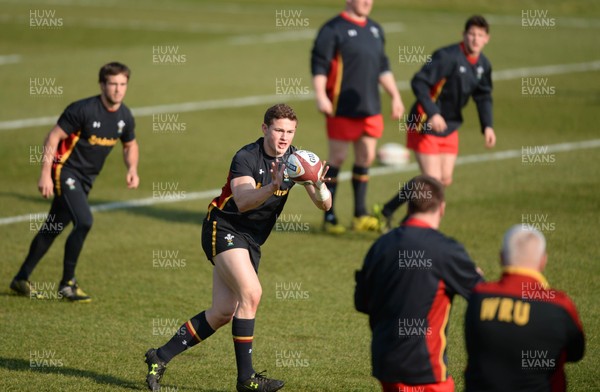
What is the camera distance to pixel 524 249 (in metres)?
5.91

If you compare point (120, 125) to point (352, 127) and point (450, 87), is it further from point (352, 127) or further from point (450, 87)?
point (450, 87)

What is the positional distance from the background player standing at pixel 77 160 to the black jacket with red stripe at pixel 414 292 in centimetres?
550

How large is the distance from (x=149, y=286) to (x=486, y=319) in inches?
262

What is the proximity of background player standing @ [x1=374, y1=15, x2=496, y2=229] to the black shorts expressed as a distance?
4.83 m

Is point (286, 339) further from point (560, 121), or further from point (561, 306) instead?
point (560, 121)

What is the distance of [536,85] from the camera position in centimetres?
2545

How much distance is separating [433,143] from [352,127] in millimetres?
1517

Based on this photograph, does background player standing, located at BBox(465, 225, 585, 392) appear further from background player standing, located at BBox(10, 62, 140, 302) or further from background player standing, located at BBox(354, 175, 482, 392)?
background player standing, located at BBox(10, 62, 140, 302)

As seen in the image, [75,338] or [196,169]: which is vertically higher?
[196,169]

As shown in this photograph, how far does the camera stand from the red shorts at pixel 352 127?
1448 centimetres

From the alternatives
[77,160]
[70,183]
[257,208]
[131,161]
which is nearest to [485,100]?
[131,161]

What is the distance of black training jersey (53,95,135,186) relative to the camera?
1135 centimetres

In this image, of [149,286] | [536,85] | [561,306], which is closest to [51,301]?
[149,286]

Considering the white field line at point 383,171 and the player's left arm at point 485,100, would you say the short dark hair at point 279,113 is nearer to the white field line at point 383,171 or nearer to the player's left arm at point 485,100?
the player's left arm at point 485,100
